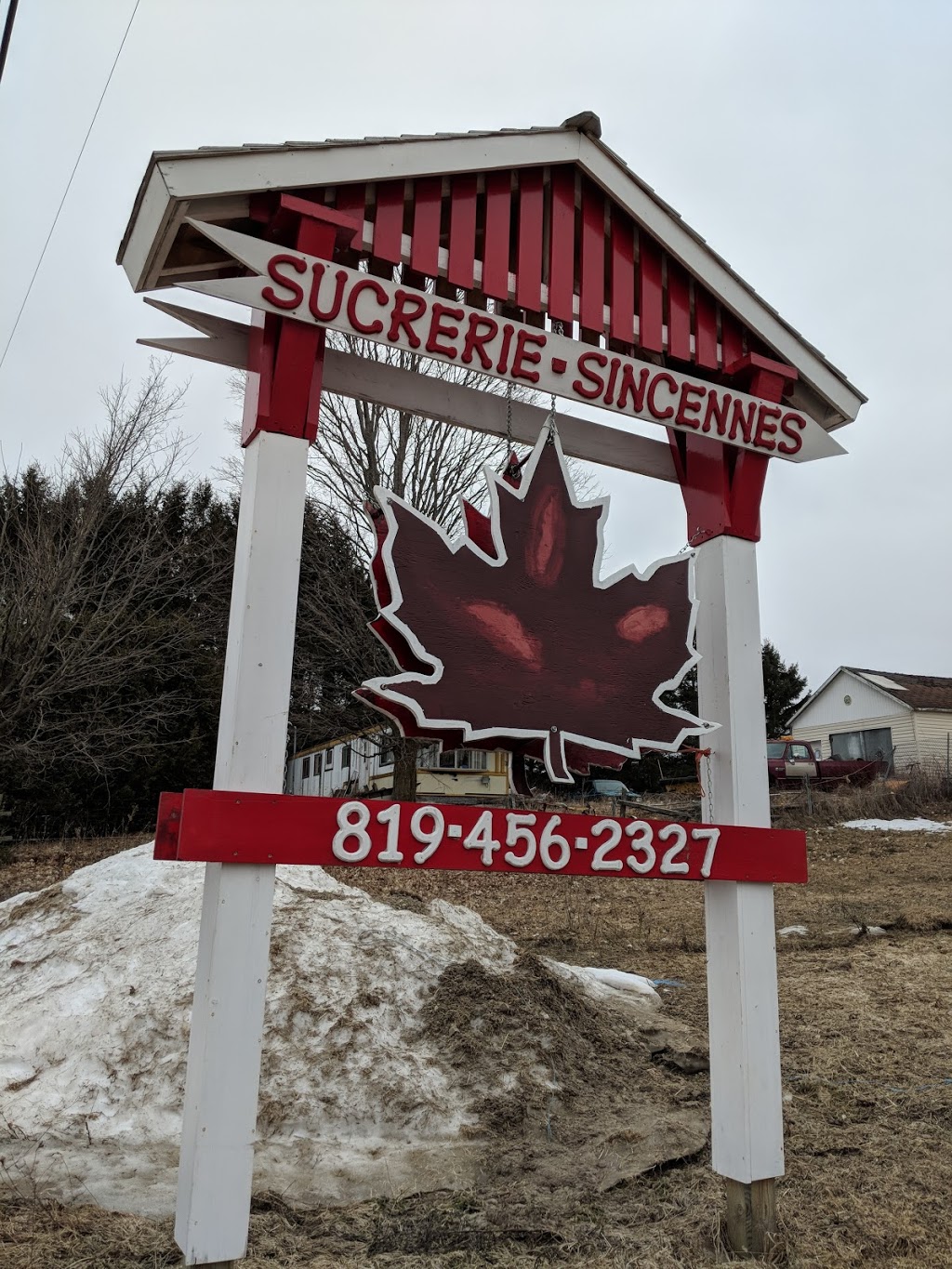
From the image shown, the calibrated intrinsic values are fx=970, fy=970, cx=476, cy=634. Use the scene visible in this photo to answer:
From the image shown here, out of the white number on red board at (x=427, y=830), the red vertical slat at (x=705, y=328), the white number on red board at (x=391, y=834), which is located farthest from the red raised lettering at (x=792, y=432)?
the white number on red board at (x=391, y=834)

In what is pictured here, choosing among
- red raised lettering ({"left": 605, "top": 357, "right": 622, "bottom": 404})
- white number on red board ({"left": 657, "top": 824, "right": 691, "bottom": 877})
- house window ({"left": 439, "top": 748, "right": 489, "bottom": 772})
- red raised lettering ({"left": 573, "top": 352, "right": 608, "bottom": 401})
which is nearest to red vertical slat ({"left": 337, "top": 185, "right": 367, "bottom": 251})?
red raised lettering ({"left": 573, "top": 352, "right": 608, "bottom": 401})

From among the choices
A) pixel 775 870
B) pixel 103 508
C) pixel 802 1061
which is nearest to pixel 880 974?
pixel 802 1061

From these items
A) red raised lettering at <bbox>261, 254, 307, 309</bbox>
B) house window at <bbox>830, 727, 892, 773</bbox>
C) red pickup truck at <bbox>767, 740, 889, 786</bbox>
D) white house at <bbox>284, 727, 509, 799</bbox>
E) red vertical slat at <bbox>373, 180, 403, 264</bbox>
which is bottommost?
red raised lettering at <bbox>261, 254, 307, 309</bbox>

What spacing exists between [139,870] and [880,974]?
627cm

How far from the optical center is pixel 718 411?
→ 4543 millimetres

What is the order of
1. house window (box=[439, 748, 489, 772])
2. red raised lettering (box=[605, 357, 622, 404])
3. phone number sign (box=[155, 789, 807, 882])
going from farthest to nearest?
house window (box=[439, 748, 489, 772]), red raised lettering (box=[605, 357, 622, 404]), phone number sign (box=[155, 789, 807, 882])

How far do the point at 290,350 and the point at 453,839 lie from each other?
1.88 m

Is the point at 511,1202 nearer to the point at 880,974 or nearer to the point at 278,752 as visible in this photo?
the point at 278,752

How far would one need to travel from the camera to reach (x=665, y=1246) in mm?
3732

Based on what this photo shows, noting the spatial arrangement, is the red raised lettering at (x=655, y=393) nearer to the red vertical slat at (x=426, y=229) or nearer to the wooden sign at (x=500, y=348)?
the wooden sign at (x=500, y=348)

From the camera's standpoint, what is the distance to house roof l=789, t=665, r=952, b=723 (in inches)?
1242

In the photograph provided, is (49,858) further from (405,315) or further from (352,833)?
(405,315)

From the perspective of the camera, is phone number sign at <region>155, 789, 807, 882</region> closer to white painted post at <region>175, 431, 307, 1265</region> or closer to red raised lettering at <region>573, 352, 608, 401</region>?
white painted post at <region>175, 431, 307, 1265</region>

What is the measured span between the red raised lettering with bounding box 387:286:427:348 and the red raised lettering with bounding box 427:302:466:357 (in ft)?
0.17
